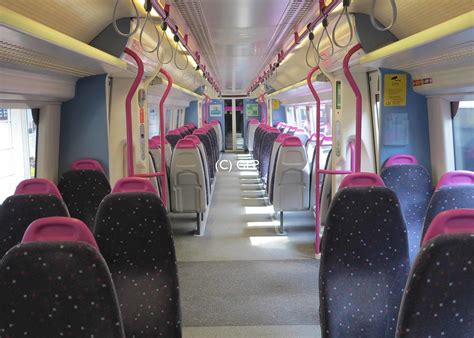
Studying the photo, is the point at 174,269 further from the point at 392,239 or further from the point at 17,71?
the point at 17,71

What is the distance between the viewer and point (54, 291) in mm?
1382

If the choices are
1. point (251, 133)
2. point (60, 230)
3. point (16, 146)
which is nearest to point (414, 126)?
point (60, 230)

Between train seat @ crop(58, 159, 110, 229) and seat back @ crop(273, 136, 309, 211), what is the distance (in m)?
2.84

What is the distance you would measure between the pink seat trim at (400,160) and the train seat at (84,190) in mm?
2577

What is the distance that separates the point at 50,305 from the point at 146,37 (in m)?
4.99

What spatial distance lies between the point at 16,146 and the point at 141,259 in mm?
3275

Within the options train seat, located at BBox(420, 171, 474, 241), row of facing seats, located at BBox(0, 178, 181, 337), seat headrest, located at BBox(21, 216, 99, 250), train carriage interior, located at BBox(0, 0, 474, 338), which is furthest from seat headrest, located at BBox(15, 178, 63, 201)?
train seat, located at BBox(420, 171, 474, 241)

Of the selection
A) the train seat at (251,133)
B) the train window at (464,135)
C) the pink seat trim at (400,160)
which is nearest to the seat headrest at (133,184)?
the pink seat trim at (400,160)

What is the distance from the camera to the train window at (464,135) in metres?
4.10

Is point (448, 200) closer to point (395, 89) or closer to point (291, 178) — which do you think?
point (395, 89)

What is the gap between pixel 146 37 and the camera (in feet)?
19.5

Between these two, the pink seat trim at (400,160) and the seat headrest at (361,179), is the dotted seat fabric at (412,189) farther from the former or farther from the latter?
the seat headrest at (361,179)

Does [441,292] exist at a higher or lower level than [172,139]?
lower

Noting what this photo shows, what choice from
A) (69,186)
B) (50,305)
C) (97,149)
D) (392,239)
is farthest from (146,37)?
(50,305)
